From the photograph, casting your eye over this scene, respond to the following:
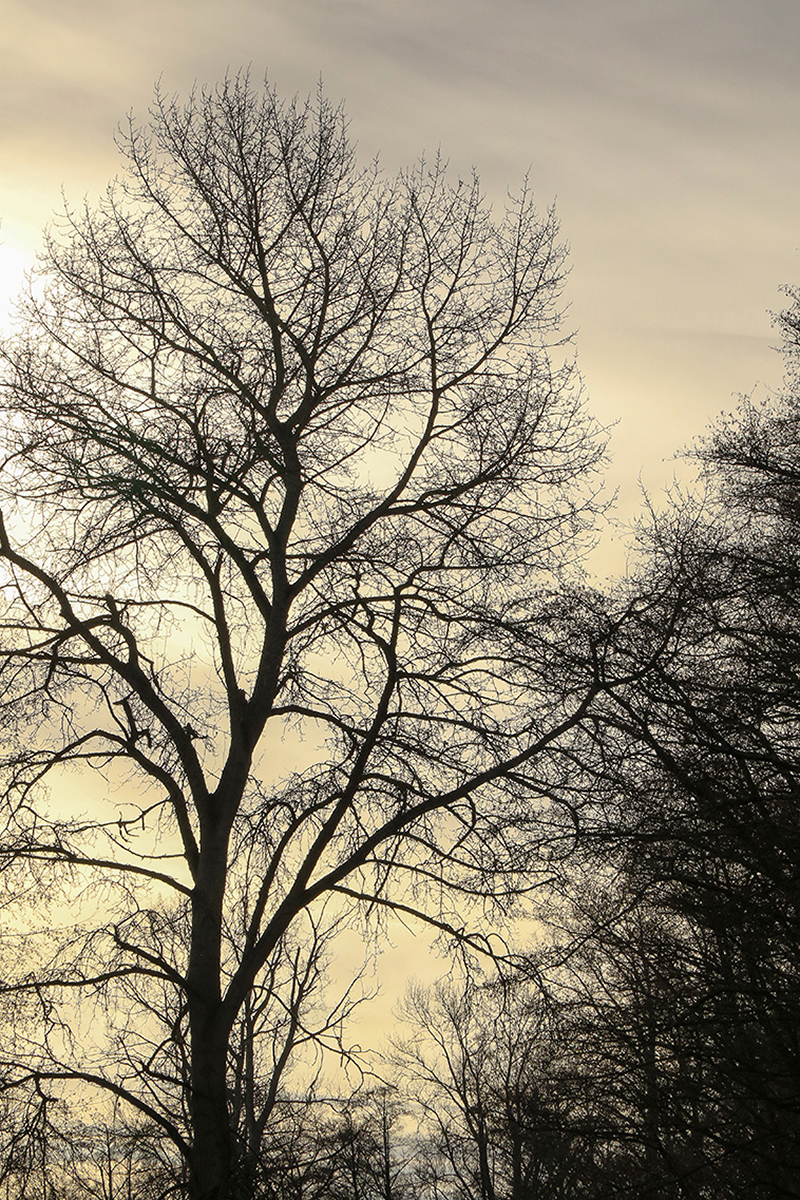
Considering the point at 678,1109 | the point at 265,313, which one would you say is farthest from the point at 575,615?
the point at 678,1109

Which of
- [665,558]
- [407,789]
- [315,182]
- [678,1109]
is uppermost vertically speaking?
[315,182]

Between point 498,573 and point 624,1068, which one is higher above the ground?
point 498,573

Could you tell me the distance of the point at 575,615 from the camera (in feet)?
36.3

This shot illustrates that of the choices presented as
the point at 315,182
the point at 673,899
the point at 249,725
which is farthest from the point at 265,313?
the point at 673,899

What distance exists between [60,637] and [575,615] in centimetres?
519

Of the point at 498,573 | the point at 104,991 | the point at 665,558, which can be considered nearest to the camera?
the point at 104,991

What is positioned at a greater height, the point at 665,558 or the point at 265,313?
the point at 265,313

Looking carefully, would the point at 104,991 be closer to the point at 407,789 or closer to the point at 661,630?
the point at 407,789

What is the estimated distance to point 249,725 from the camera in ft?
31.1

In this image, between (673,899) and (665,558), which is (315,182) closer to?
(665,558)

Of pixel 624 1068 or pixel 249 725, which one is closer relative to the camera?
pixel 249 725

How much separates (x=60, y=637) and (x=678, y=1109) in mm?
9421

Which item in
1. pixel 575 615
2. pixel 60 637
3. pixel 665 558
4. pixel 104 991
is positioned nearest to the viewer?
pixel 104 991

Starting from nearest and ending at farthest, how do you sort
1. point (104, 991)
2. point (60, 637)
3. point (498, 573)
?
1. point (104, 991)
2. point (60, 637)
3. point (498, 573)
